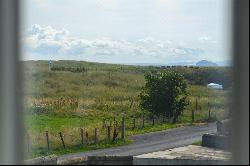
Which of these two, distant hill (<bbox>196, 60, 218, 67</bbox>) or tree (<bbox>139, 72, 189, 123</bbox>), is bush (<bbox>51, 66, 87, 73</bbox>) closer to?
tree (<bbox>139, 72, 189, 123</bbox>)

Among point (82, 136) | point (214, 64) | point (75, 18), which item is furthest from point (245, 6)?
point (82, 136)

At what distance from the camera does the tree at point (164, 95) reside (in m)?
1.65

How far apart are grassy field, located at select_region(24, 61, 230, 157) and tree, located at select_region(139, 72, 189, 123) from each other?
0.08ft

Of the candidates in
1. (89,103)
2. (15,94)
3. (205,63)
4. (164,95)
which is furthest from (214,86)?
(15,94)

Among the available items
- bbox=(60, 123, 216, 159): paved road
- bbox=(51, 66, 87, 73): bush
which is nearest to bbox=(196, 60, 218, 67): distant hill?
bbox=(60, 123, 216, 159): paved road

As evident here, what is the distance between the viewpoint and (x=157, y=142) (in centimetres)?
167

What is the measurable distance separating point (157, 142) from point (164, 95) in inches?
7.8

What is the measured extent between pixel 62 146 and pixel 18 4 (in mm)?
644

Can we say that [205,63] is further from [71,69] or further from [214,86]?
[71,69]

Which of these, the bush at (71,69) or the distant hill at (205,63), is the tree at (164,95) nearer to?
the distant hill at (205,63)

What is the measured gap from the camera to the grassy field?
1.61 metres

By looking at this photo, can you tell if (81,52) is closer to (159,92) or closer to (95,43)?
(95,43)

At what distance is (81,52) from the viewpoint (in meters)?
1.68

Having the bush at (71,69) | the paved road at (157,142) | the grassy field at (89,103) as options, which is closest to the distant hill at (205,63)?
the grassy field at (89,103)
